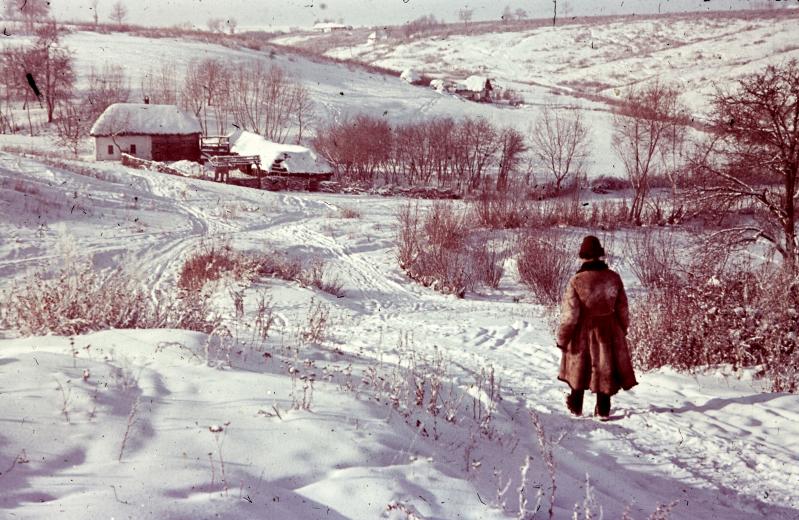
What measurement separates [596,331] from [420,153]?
1736 inches

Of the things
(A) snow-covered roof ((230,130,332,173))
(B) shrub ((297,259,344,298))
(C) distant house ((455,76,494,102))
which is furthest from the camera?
(C) distant house ((455,76,494,102))

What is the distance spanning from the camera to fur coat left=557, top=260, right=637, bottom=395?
606cm

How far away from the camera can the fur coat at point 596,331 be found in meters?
6.06

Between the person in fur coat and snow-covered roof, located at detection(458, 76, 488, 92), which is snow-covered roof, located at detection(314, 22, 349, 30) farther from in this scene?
the person in fur coat

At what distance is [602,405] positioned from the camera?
616 cm

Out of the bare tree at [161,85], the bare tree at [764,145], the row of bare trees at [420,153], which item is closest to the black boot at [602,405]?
the bare tree at [764,145]

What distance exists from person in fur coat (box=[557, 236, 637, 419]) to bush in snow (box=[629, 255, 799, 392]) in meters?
2.26

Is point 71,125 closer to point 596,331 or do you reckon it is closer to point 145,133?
point 145,133

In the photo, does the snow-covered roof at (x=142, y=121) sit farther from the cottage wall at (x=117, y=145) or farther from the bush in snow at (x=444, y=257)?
the bush in snow at (x=444, y=257)

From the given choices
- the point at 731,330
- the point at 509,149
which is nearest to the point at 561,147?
the point at 509,149

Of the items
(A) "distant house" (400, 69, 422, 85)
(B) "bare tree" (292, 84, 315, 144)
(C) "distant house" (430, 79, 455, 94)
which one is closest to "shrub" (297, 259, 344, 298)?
(B) "bare tree" (292, 84, 315, 144)

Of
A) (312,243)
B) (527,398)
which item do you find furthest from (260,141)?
(527,398)

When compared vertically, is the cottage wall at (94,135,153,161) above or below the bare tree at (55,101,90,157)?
below

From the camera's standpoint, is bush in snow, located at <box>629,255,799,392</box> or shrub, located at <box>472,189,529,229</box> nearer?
bush in snow, located at <box>629,255,799,392</box>
